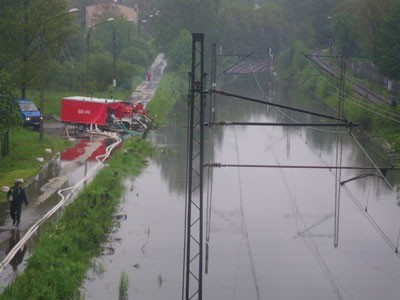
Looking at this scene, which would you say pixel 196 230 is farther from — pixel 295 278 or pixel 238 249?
pixel 295 278

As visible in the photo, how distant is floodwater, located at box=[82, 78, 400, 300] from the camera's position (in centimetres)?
1627

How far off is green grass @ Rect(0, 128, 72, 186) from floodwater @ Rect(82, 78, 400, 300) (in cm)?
338

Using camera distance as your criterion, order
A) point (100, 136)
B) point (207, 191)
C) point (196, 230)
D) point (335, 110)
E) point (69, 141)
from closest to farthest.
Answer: point (196, 230) → point (207, 191) → point (69, 141) → point (100, 136) → point (335, 110)

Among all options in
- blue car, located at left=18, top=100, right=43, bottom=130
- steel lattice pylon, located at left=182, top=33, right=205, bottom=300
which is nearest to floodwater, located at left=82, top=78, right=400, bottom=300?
steel lattice pylon, located at left=182, top=33, right=205, bottom=300

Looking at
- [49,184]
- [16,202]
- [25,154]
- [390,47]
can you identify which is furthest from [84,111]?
[390,47]

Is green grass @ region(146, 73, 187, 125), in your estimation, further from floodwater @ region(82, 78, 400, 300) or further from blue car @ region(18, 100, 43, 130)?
floodwater @ region(82, 78, 400, 300)

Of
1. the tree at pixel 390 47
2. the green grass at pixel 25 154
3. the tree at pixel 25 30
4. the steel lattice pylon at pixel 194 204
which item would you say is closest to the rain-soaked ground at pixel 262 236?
the steel lattice pylon at pixel 194 204

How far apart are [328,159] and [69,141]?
10.5 meters

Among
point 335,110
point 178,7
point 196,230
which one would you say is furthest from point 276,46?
point 196,230

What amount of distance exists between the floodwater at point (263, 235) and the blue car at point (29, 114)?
18.9 ft

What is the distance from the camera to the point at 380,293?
16188 mm

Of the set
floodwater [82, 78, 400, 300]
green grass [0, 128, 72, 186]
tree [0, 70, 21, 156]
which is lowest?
floodwater [82, 78, 400, 300]

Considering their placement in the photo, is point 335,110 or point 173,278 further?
point 335,110

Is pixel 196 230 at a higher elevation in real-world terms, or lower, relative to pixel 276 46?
lower
